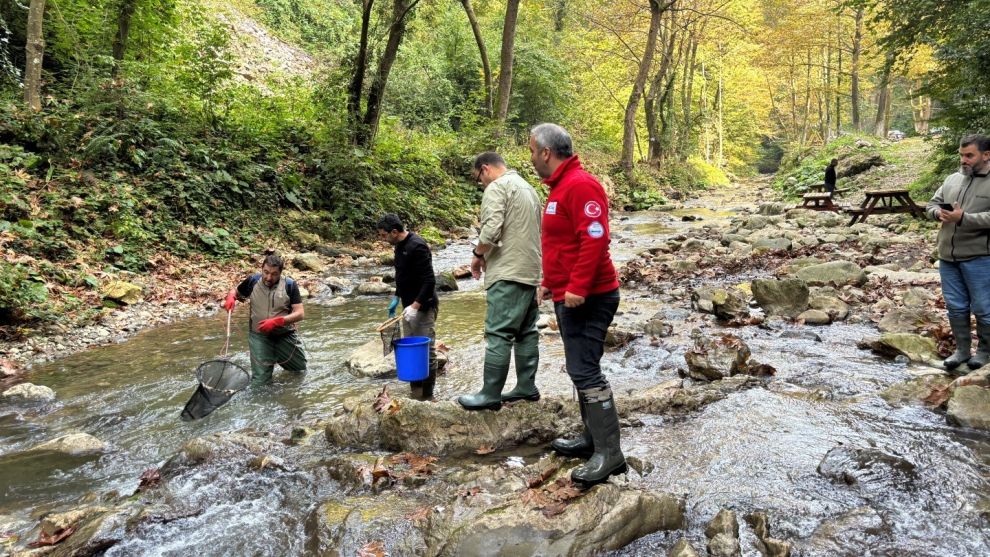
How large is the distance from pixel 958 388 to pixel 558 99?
30.7m

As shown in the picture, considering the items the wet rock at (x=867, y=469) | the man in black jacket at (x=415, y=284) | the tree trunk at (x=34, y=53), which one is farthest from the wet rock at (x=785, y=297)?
the tree trunk at (x=34, y=53)

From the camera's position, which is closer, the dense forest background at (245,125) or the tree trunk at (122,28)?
the dense forest background at (245,125)

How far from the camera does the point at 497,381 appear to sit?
14.9 ft

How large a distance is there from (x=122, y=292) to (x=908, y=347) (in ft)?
35.7

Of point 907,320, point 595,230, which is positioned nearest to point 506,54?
point 907,320

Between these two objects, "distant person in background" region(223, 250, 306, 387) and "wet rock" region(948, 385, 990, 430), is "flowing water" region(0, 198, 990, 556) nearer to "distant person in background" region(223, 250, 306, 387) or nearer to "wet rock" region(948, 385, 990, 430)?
"wet rock" region(948, 385, 990, 430)

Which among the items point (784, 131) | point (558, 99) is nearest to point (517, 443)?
point (558, 99)

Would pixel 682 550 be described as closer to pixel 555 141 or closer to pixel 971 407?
pixel 555 141

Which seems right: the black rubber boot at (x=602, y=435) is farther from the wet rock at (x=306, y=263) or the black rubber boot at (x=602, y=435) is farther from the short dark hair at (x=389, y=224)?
the wet rock at (x=306, y=263)

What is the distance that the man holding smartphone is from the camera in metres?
5.20

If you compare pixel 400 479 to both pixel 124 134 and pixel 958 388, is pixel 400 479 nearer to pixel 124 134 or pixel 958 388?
pixel 958 388

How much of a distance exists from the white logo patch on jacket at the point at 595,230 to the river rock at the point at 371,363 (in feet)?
14.3

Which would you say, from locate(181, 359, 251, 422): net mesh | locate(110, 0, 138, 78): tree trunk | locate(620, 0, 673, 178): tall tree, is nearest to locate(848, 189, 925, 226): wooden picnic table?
locate(620, 0, 673, 178): tall tree

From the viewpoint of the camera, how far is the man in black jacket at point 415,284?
6.06 m
